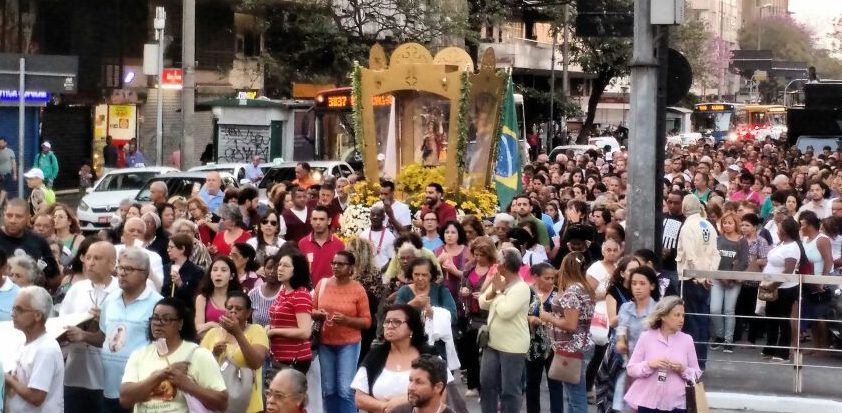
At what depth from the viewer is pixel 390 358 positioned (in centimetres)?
843

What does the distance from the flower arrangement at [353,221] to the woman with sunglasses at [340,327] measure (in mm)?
5988

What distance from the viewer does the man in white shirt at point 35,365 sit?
830 centimetres

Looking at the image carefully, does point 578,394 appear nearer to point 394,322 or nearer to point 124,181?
point 394,322

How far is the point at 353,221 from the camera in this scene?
17.6 metres

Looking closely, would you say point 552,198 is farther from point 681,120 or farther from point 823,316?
point 681,120

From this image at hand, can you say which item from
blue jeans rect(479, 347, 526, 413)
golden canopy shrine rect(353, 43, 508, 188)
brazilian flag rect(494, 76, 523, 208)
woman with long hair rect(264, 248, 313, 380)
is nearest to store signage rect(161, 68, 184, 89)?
golden canopy shrine rect(353, 43, 508, 188)

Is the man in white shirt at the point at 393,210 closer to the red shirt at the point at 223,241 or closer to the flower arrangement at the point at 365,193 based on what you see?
the flower arrangement at the point at 365,193

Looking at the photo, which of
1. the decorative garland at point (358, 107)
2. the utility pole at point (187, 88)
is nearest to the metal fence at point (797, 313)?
the decorative garland at point (358, 107)

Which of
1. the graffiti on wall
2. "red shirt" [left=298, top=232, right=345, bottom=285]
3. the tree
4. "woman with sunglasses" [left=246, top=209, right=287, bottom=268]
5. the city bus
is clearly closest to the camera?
"red shirt" [left=298, top=232, right=345, bottom=285]

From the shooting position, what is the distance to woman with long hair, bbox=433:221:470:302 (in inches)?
522

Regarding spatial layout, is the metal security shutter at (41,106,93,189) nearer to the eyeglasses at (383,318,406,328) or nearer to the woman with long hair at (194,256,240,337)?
the woman with long hair at (194,256,240,337)

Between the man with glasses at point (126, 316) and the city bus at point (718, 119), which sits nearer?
the man with glasses at point (126, 316)

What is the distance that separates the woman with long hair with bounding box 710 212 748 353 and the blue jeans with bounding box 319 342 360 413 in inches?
196

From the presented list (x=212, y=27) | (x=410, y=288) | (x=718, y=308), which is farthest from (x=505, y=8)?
(x=410, y=288)
